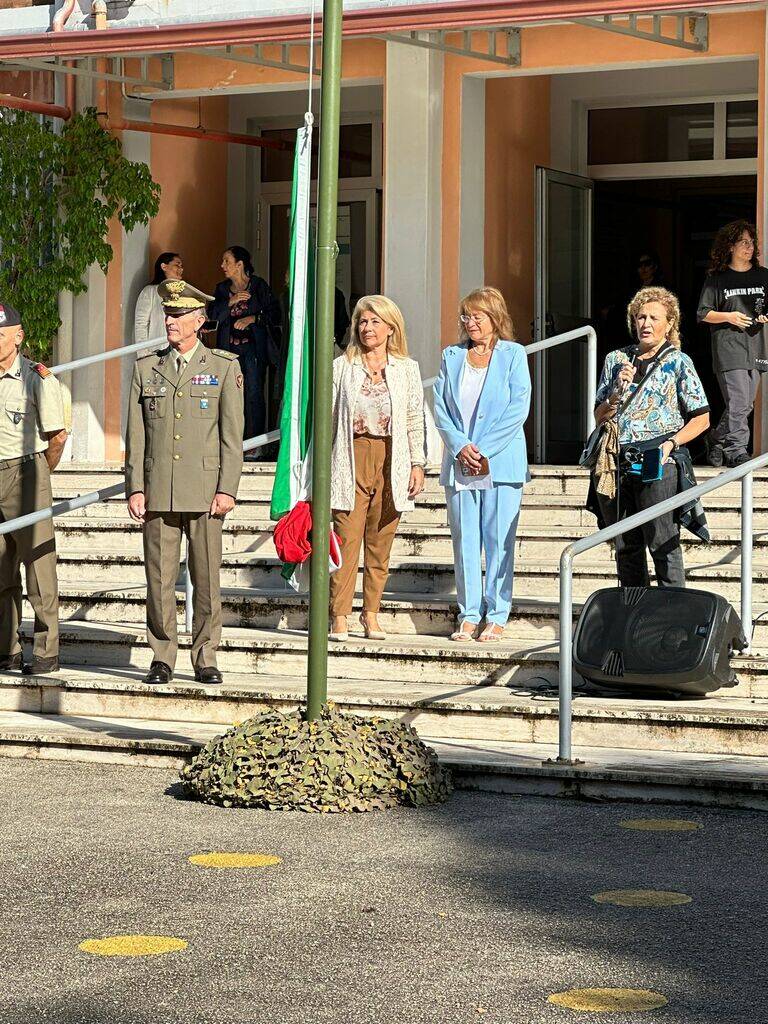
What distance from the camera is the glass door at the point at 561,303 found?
1394 centimetres

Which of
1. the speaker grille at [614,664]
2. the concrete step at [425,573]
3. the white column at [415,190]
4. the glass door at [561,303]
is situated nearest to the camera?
the speaker grille at [614,664]

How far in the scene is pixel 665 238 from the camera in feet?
53.6

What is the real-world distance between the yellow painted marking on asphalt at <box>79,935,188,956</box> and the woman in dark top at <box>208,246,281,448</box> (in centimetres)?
883

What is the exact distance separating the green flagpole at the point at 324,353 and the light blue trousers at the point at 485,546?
205 cm

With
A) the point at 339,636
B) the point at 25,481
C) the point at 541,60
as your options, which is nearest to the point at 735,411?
the point at 541,60

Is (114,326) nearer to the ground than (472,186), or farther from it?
nearer to the ground

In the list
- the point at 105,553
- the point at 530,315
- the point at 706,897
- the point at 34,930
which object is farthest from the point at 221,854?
the point at 530,315

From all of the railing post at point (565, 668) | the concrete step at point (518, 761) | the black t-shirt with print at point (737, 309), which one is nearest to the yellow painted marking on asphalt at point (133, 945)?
the concrete step at point (518, 761)

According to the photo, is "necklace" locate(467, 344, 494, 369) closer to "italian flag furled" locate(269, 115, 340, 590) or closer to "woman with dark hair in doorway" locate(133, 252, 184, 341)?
"italian flag furled" locate(269, 115, 340, 590)

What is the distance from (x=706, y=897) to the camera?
519cm

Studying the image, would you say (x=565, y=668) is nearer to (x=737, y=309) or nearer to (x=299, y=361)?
(x=299, y=361)

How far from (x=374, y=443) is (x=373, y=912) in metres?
4.05

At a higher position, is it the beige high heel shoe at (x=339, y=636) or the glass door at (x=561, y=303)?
the glass door at (x=561, y=303)

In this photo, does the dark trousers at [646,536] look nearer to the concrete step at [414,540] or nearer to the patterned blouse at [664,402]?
the patterned blouse at [664,402]
